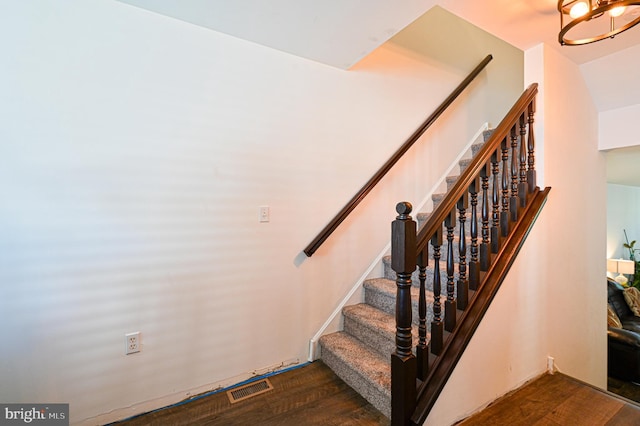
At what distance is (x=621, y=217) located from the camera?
561 centimetres

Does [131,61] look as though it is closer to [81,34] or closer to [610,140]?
[81,34]

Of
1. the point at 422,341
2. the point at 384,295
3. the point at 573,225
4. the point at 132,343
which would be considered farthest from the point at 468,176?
the point at 132,343

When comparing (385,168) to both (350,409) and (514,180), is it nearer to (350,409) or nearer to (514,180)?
(514,180)

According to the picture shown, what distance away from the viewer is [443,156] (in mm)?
2900

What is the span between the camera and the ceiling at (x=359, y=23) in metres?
1.51

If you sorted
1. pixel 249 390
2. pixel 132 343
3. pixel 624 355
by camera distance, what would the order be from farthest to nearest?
pixel 624 355, pixel 249 390, pixel 132 343

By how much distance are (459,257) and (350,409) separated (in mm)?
1037

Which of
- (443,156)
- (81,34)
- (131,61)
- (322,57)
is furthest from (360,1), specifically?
(443,156)

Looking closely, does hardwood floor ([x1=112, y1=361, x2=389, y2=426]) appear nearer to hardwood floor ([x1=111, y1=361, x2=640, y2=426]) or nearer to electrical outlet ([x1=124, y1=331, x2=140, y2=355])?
hardwood floor ([x1=111, y1=361, x2=640, y2=426])

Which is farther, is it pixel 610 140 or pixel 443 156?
pixel 443 156

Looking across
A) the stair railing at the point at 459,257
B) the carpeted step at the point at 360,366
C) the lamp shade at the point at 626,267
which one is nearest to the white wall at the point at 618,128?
the stair railing at the point at 459,257

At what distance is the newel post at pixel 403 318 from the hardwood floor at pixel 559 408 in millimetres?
425

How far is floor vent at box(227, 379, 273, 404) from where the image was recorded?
5.56 ft

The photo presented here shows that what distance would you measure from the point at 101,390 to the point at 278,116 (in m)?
1.86
